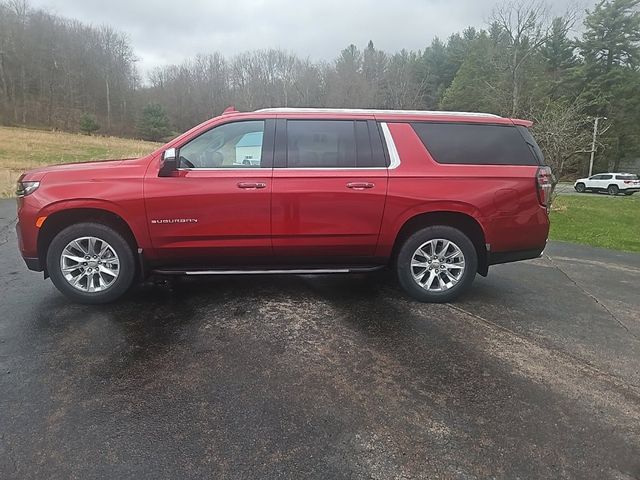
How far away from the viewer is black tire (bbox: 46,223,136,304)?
168 inches

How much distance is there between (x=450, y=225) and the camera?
15.2ft

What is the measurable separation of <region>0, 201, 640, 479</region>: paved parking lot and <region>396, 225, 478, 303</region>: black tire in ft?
0.57

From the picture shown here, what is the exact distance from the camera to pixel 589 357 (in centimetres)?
355

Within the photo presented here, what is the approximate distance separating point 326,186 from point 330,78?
5634 cm

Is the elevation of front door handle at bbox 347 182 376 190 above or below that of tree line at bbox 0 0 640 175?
below

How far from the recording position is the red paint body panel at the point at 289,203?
4.19m

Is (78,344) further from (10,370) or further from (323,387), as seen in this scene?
(323,387)

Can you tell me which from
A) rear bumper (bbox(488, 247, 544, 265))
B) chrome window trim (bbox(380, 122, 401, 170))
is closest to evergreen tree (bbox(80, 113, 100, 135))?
chrome window trim (bbox(380, 122, 401, 170))

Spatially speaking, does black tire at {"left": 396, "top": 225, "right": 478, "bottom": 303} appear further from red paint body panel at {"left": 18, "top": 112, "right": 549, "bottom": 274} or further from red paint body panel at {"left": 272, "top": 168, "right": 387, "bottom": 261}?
red paint body panel at {"left": 272, "top": 168, "right": 387, "bottom": 261}

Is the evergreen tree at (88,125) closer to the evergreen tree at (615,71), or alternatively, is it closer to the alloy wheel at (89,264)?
the evergreen tree at (615,71)

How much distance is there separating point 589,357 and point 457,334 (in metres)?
1.03

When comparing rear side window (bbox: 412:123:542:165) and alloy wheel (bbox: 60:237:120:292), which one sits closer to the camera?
alloy wheel (bbox: 60:237:120:292)

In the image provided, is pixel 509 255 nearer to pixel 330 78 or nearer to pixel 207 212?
pixel 207 212

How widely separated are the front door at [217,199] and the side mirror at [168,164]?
0.16ft
